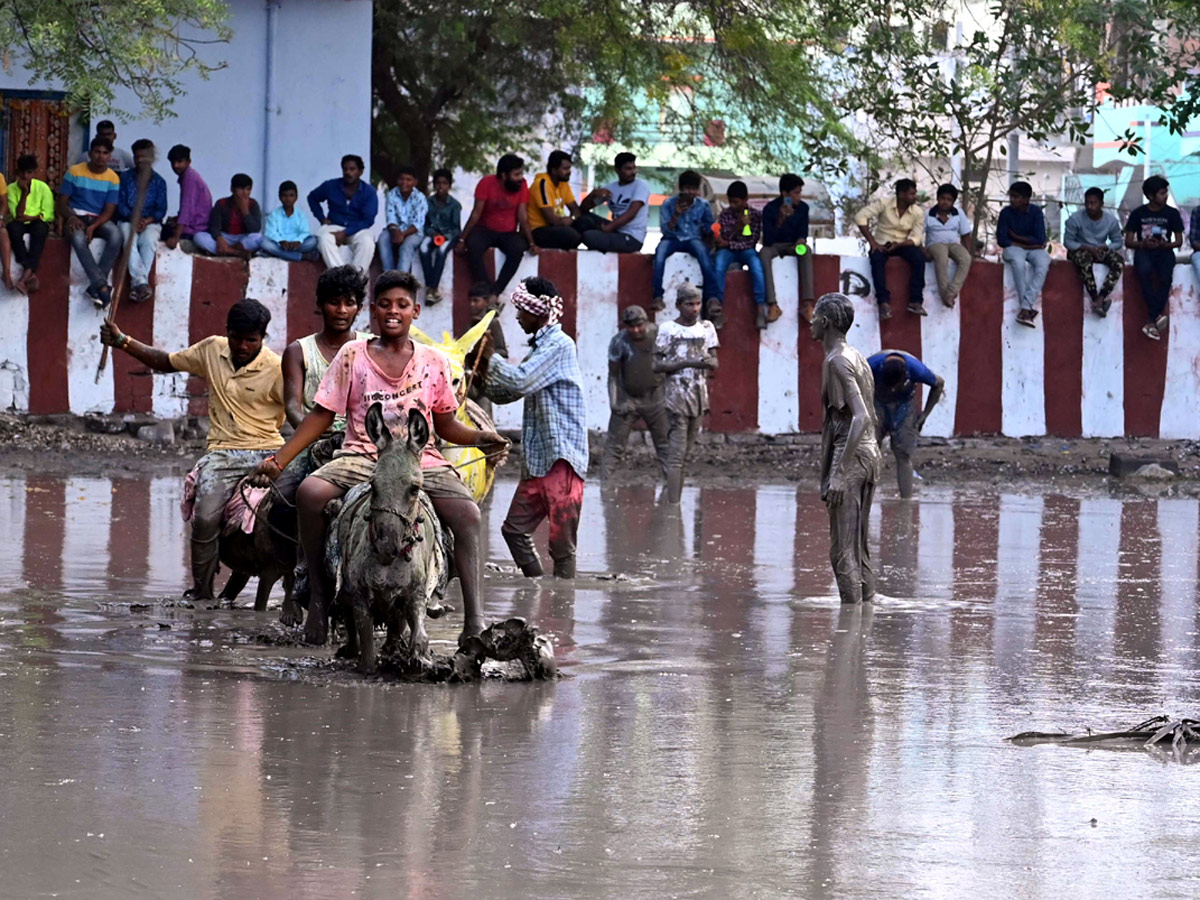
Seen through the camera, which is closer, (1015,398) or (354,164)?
(354,164)

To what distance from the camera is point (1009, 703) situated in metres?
7.64

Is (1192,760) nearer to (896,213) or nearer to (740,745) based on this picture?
(740,745)

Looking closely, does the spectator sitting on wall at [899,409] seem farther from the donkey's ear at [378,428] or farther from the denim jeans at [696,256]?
the donkey's ear at [378,428]

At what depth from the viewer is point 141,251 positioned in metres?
19.7

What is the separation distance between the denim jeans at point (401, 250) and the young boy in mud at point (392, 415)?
1196 cm

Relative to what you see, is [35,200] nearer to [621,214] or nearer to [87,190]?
[87,190]

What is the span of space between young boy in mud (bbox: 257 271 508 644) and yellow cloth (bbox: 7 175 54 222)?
12038mm

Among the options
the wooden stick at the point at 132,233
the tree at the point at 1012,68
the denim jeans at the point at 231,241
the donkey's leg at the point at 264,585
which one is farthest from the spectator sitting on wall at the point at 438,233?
the donkey's leg at the point at 264,585

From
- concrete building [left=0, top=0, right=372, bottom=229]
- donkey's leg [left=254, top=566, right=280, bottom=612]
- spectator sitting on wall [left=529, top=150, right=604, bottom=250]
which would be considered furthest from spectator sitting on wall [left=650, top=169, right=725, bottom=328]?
donkey's leg [left=254, top=566, right=280, bottom=612]

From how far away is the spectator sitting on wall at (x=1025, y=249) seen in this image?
71.2ft

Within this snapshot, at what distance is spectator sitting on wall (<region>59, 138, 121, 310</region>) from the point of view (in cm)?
1944

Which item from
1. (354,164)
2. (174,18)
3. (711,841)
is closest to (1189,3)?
(354,164)

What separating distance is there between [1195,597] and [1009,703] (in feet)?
13.1

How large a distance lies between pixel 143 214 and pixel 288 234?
1.48 metres
